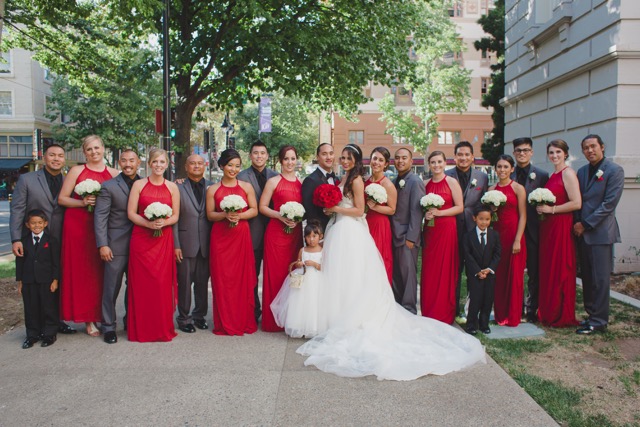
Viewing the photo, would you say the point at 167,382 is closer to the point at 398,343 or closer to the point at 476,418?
the point at 398,343

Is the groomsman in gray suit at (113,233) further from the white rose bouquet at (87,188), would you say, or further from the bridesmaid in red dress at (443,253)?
the bridesmaid in red dress at (443,253)

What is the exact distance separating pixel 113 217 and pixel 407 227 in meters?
3.84

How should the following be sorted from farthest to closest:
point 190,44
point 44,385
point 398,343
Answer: point 190,44
point 398,343
point 44,385

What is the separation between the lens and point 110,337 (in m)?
6.37

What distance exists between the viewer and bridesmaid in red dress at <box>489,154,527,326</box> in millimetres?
6980

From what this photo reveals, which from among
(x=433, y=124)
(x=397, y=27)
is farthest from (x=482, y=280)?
(x=433, y=124)

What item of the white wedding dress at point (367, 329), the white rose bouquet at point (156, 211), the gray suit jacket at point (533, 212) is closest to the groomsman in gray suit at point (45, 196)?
the white rose bouquet at point (156, 211)

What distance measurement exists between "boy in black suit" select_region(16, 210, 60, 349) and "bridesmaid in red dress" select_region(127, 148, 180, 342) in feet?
2.91

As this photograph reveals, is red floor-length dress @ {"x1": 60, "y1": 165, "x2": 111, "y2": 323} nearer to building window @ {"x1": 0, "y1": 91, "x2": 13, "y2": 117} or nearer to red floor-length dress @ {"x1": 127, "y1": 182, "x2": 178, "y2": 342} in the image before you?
red floor-length dress @ {"x1": 127, "y1": 182, "x2": 178, "y2": 342}

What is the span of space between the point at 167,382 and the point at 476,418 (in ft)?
9.19

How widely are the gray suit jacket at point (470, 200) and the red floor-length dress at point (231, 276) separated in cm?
298

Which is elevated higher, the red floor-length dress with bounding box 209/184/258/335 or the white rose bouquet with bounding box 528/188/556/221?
the white rose bouquet with bounding box 528/188/556/221

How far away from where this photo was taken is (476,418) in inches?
165

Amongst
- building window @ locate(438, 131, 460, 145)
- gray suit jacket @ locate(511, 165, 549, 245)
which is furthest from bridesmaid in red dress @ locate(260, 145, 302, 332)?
building window @ locate(438, 131, 460, 145)
